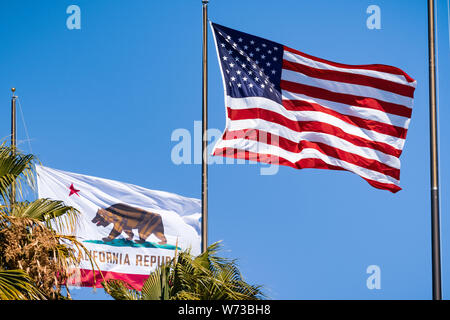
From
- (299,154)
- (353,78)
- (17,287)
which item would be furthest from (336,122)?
(17,287)

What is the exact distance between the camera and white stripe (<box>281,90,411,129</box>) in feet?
49.9

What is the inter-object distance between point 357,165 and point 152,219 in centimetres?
621

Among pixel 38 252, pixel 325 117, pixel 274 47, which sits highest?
pixel 274 47

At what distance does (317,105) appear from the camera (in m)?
15.2

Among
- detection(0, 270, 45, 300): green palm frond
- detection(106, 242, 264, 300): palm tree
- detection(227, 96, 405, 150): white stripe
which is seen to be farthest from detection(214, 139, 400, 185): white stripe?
detection(0, 270, 45, 300): green palm frond

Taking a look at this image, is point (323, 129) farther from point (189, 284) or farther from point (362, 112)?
point (189, 284)

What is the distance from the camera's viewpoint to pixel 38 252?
10109 millimetres

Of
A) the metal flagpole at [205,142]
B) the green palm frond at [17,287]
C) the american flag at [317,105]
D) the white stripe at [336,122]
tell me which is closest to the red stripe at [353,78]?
the american flag at [317,105]

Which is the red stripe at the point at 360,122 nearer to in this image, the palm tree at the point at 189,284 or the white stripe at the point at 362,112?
the white stripe at the point at 362,112

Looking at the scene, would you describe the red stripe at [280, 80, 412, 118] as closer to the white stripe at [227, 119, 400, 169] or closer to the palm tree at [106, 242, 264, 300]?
the white stripe at [227, 119, 400, 169]
